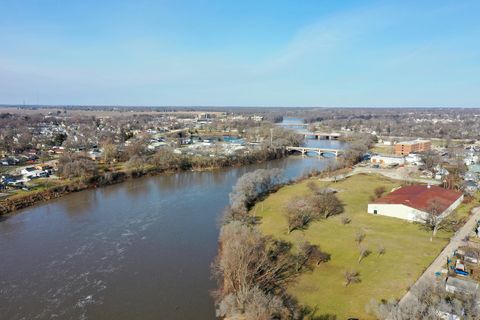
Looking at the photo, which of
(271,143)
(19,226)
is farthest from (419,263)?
(271,143)

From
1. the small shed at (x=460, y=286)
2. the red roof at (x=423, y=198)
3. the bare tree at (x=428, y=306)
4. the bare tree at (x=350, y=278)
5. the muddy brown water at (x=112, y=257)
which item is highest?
the red roof at (x=423, y=198)

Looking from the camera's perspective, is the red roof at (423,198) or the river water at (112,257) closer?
the river water at (112,257)

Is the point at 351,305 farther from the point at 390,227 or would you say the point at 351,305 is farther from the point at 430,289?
the point at 390,227

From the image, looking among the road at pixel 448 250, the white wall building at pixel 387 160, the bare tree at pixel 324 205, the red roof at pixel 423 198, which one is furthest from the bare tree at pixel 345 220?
the white wall building at pixel 387 160

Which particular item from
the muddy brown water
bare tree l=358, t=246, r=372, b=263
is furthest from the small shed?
the muddy brown water

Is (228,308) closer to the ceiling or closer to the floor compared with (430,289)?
closer to the floor

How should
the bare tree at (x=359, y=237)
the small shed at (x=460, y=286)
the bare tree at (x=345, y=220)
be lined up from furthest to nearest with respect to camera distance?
the bare tree at (x=345, y=220)
the bare tree at (x=359, y=237)
the small shed at (x=460, y=286)

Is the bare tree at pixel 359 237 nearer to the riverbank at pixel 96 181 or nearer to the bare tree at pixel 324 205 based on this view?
the bare tree at pixel 324 205
